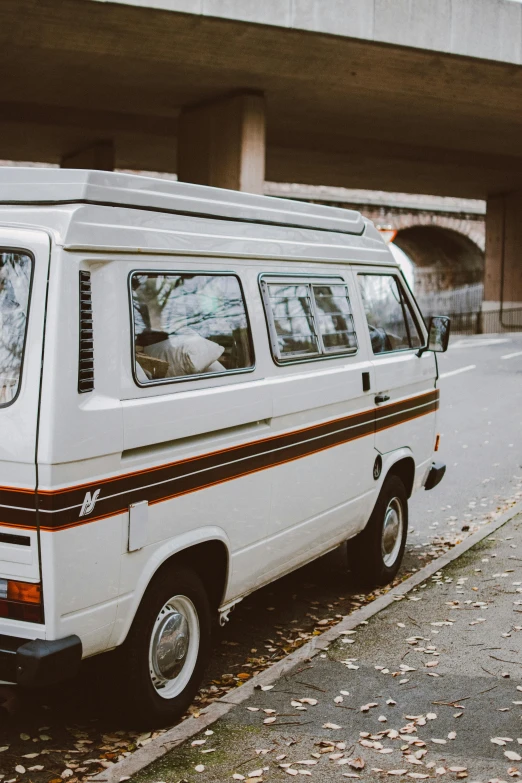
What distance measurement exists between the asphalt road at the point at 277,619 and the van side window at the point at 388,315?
6.06 ft

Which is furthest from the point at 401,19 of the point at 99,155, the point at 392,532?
the point at 392,532

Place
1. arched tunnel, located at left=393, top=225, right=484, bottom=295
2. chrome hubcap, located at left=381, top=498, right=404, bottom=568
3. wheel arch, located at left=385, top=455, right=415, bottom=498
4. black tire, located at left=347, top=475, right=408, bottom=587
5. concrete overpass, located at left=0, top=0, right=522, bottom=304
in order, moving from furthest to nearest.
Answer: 1. arched tunnel, located at left=393, top=225, right=484, bottom=295
2. concrete overpass, located at left=0, top=0, right=522, bottom=304
3. wheel arch, located at left=385, top=455, right=415, bottom=498
4. chrome hubcap, located at left=381, top=498, right=404, bottom=568
5. black tire, located at left=347, top=475, right=408, bottom=587

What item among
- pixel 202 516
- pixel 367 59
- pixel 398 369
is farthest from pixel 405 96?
pixel 202 516

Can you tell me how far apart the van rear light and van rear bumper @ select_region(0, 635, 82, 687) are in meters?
0.10

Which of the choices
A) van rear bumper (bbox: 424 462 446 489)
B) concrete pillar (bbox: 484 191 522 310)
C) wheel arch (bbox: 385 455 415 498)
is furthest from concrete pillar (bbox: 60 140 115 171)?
concrete pillar (bbox: 484 191 522 310)

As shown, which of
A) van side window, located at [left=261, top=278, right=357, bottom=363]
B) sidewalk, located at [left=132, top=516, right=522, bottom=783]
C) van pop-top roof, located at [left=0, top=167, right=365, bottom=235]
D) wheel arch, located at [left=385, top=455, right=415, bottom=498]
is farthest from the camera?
wheel arch, located at [left=385, top=455, right=415, bottom=498]

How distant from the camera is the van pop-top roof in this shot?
3916 millimetres

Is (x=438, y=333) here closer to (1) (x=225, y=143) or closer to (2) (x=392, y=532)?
(2) (x=392, y=532)

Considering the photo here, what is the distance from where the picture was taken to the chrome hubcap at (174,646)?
433cm

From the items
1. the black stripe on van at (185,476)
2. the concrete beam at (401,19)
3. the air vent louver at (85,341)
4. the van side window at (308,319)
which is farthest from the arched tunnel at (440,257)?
the air vent louver at (85,341)

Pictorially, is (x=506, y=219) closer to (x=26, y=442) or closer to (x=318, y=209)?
(x=318, y=209)

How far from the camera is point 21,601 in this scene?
3.69m

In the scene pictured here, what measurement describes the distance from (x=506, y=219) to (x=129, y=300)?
34.3 m

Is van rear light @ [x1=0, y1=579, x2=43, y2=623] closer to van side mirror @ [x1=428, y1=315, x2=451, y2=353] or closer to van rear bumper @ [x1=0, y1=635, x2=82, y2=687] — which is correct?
van rear bumper @ [x1=0, y1=635, x2=82, y2=687]
